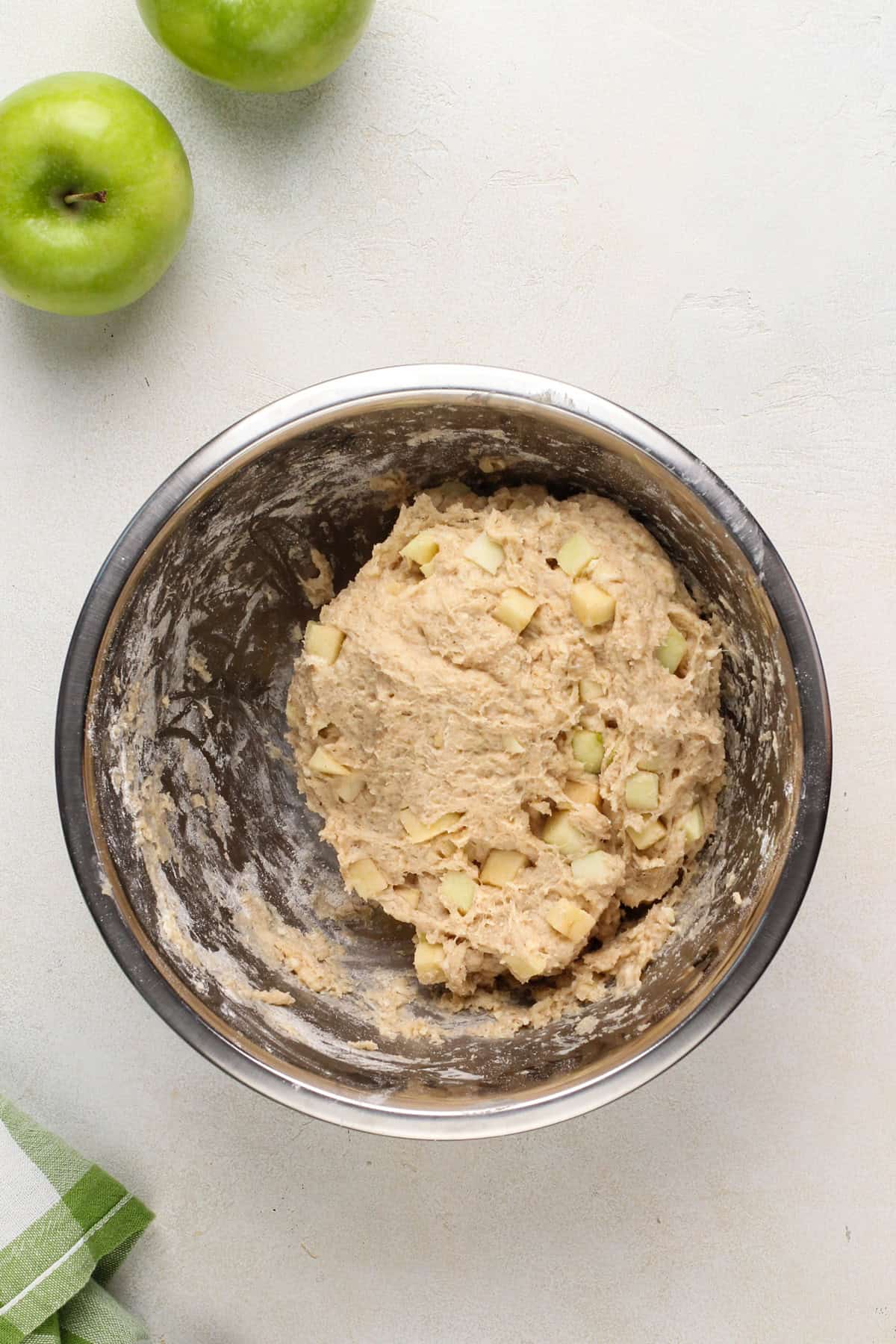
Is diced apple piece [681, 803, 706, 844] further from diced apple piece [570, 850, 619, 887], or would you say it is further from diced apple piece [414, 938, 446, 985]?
diced apple piece [414, 938, 446, 985]

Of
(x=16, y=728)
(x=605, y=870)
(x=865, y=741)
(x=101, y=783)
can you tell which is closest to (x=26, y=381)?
(x=16, y=728)

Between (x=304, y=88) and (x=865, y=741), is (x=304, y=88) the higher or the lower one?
the higher one

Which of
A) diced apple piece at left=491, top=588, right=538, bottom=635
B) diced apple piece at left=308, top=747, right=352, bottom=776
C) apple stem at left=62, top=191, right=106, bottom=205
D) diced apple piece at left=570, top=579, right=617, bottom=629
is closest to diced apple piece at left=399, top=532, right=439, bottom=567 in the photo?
diced apple piece at left=491, top=588, right=538, bottom=635

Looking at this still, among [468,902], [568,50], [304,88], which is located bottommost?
[468,902]

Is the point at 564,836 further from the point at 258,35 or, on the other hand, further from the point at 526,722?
the point at 258,35

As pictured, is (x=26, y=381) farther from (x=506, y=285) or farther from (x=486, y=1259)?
(x=486, y=1259)

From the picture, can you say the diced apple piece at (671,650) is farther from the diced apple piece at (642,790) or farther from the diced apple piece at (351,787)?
the diced apple piece at (351,787)

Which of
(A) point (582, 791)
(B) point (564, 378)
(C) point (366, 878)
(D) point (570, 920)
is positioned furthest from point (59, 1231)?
(B) point (564, 378)

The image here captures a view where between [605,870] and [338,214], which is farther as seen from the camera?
[338,214]
